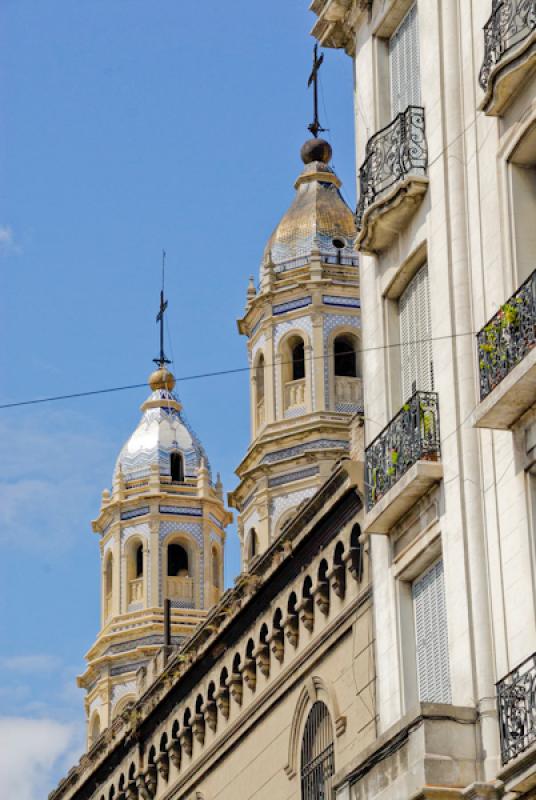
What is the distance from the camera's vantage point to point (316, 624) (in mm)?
26047

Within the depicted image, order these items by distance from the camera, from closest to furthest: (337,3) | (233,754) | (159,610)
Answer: (337,3) < (233,754) < (159,610)

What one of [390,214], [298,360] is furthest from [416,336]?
[298,360]

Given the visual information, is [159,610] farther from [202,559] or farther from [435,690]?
[435,690]

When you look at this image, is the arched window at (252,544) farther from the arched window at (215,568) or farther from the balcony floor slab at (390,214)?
the balcony floor slab at (390,214)

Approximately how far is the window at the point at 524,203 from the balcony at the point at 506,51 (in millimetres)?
445

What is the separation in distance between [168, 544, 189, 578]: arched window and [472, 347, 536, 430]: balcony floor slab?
44167 millimetres

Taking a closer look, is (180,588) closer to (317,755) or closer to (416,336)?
(317,755)

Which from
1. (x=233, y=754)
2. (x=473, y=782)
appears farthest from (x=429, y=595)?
(x=233, y=754)

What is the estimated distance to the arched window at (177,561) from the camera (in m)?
62.1

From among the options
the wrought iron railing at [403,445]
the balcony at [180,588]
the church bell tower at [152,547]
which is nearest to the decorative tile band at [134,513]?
the church bell tower at [152,547]

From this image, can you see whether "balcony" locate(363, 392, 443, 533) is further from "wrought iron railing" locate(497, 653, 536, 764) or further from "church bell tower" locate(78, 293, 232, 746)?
"church bell tower" locate(78, 293, 232, 746)

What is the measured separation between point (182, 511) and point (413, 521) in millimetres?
42353

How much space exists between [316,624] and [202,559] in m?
36.2

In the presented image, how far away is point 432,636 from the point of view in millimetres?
20141
